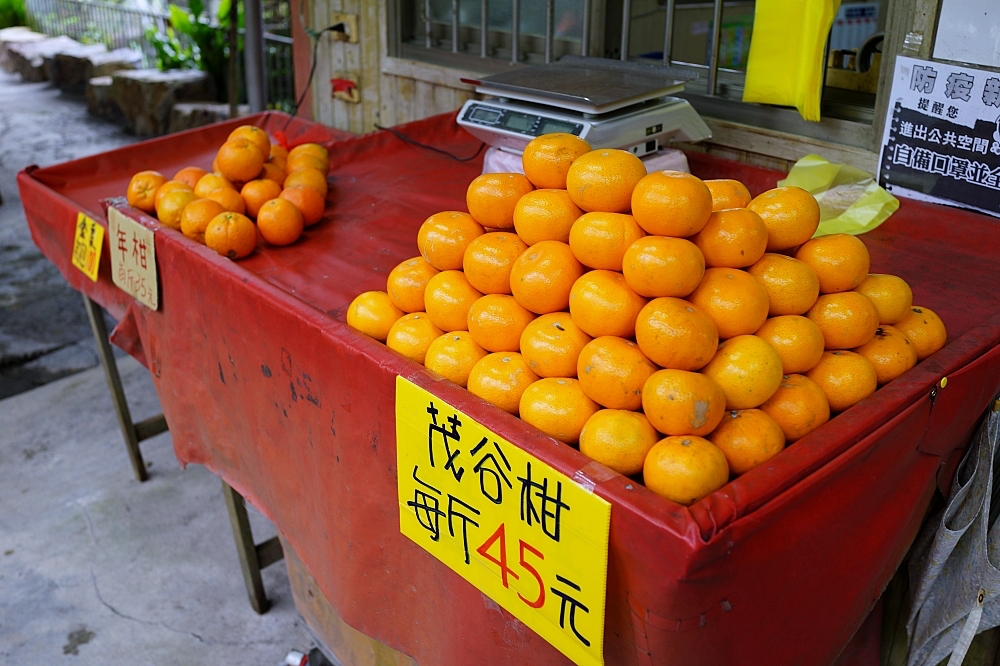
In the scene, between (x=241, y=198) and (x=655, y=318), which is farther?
(x=241, y=198)

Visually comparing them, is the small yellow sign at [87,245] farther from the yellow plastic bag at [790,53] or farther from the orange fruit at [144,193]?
the yellow plastic bag at [790,53]

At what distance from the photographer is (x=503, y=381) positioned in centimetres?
123

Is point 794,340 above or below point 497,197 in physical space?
below

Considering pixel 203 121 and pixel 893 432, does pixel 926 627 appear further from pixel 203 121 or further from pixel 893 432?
pixel 203 121

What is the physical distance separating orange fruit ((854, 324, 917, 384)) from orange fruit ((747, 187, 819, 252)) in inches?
8.4

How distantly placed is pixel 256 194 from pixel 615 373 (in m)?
1.38

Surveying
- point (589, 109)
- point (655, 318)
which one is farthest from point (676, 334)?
point (589, 109)

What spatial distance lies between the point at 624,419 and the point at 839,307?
42 centimetres

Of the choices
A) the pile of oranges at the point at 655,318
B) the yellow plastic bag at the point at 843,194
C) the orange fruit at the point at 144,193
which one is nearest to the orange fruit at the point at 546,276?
the pile of oranges at the point at 655,318

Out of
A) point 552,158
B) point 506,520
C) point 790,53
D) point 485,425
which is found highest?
point 790,53

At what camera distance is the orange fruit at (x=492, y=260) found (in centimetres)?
135

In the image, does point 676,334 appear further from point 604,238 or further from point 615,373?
point 604,238

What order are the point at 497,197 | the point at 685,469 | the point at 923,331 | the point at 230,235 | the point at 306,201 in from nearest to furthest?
1. the point at 685,469
2. the point at 923,331
3. the point at 497,197
4. the point at 230,235
5. the point at 306,201

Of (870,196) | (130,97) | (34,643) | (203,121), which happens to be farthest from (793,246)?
(130,97)
